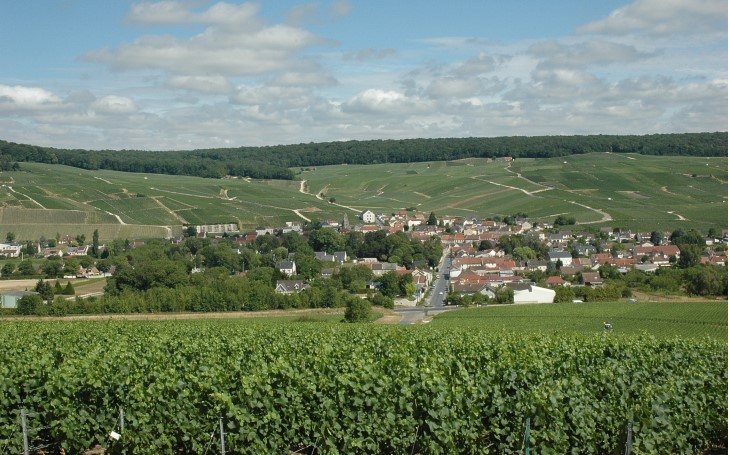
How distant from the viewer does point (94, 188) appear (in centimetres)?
12344

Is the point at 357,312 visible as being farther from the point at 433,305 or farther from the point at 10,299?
the point at 10,299

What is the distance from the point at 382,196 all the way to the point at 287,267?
7381 centimetres

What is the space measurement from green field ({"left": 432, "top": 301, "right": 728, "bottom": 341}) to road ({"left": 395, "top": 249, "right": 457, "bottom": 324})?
5.82 ft

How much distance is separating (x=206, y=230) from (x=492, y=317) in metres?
68.2

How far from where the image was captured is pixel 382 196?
481ft

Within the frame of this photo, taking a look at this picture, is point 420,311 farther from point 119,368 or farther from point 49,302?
point 119,368

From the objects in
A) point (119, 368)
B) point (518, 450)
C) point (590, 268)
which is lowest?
point (590, 268)

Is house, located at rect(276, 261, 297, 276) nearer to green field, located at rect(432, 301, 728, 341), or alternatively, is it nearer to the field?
green field, located at rect(432, 301, 728, 341)

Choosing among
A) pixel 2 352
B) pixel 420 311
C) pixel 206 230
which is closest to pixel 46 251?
pixel 206 230

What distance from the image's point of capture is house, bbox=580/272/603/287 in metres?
66.1

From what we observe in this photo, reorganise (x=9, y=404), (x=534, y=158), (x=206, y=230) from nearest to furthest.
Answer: (x=9, y=404) → (x=206, y=230) → (x=534, y=158)

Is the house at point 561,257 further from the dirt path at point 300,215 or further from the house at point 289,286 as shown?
the dirt path at point 300,215

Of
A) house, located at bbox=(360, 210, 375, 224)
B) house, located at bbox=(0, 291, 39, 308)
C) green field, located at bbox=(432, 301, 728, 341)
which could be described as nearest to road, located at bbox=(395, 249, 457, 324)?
green field, located at bbox=(432, 301, 728, 341)

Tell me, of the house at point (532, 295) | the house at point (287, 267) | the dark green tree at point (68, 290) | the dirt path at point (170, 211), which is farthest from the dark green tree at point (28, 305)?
the dirt path at point (170, 211)
